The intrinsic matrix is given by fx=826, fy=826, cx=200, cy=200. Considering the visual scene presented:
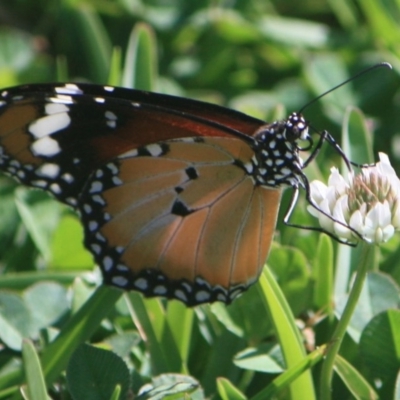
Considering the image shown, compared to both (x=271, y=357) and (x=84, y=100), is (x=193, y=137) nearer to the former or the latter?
(x=84, y=100)

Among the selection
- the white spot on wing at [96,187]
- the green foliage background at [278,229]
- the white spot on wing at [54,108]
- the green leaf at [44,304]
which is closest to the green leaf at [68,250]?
the green foliage background at [278,229]

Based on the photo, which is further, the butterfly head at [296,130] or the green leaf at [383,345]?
the butterfly head at [296,130]

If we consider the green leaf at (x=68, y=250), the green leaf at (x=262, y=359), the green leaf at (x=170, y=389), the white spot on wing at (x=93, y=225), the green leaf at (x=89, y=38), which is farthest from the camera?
the green leaf at (x=89, y=38)

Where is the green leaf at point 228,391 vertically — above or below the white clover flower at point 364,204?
below

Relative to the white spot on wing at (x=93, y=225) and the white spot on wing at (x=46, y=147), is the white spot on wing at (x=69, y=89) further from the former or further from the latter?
the white spot on wing at (x=93, y=225)

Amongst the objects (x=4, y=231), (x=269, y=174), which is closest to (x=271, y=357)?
(x=269, y=174)

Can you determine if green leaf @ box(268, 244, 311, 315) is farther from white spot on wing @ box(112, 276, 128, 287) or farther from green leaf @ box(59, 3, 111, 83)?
green leaf @ box(59, 3, 111, 83)
